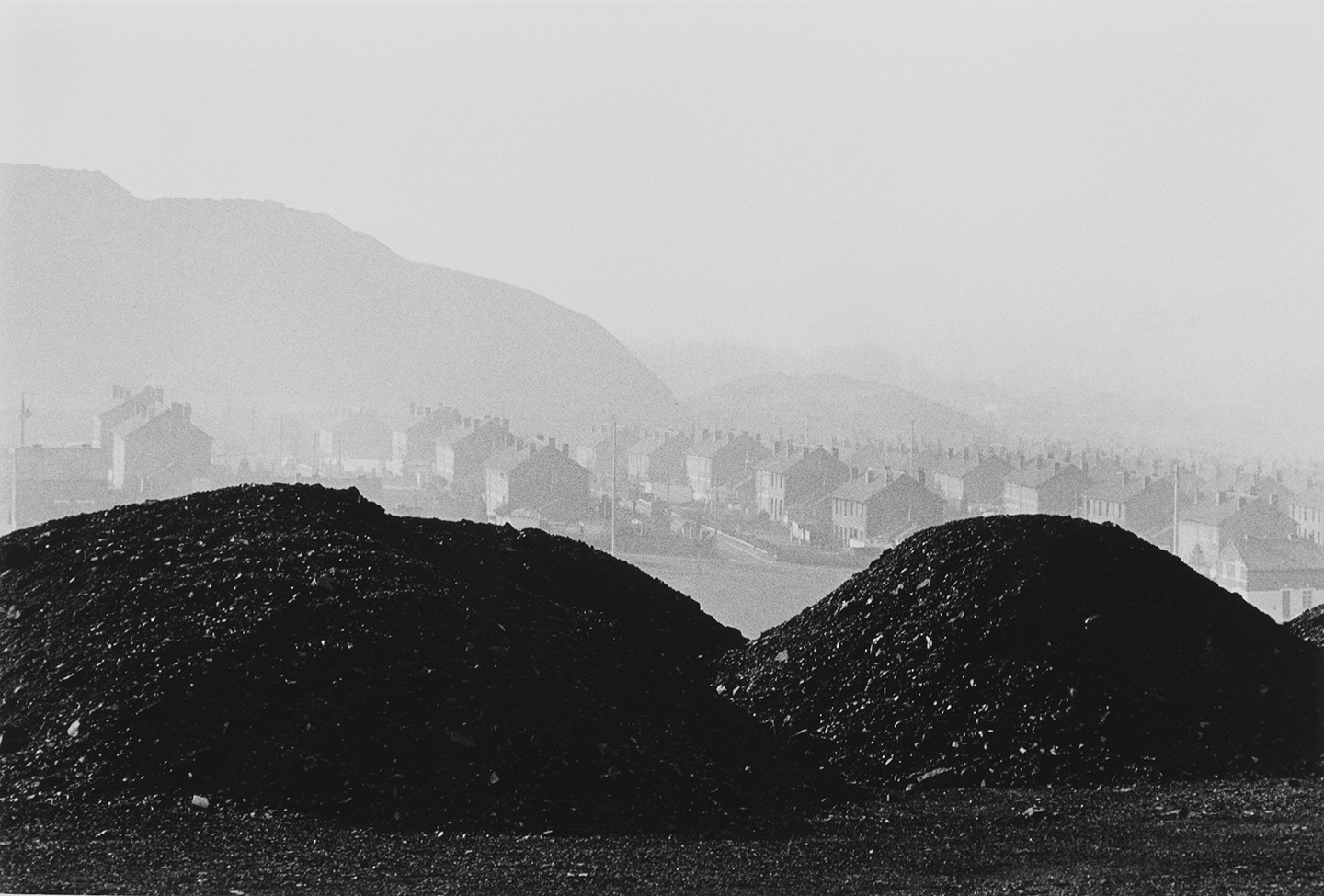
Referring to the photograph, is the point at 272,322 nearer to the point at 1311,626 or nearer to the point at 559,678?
the point at 559,678

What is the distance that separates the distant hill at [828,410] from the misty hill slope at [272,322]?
2.11ft

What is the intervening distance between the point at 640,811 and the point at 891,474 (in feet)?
29.2

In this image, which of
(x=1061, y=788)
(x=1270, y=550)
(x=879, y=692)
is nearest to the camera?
(x=1061, y=788)

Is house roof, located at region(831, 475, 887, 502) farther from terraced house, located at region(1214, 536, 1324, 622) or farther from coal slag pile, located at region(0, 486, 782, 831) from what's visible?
coal slag pile, located at region(0, 486, 782, 831)

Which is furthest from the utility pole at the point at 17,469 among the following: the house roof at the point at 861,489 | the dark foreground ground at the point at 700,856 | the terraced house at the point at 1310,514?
the terraced house at the point at 1310,514

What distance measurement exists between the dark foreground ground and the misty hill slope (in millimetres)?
8222

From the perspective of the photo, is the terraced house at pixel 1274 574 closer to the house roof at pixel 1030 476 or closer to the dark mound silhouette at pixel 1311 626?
the house roof at pixel 1030 476

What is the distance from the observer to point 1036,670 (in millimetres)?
4965

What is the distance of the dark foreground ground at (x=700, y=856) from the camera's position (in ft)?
12.4

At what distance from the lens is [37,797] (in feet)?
13.8

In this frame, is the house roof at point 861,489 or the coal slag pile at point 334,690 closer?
the coal slag pile at point 334,690

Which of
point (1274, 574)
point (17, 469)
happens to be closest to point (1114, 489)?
point (1274, 574)

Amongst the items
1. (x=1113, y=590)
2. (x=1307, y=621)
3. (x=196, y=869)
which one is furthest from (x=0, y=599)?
(x=1307, y=621)

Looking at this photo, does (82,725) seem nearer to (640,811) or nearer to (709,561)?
(640,811)
